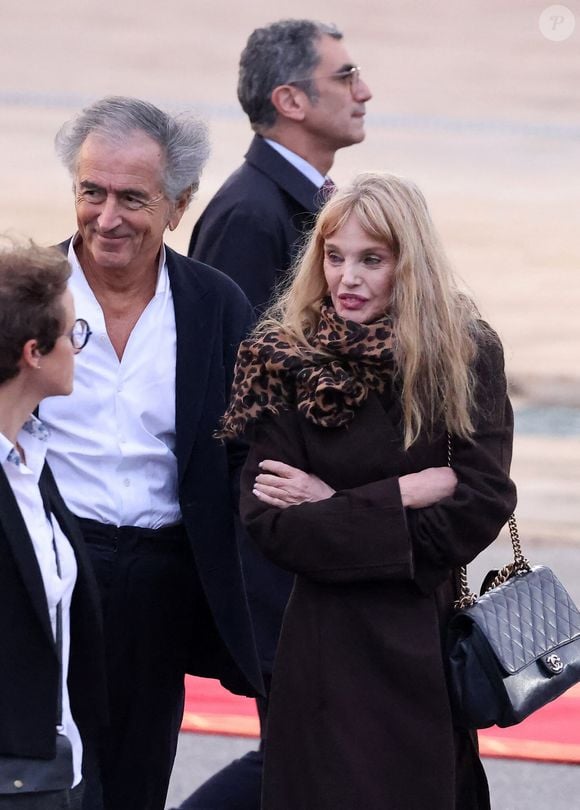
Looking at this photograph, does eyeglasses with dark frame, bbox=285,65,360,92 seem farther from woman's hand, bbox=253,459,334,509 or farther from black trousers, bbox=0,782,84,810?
black trousers, bbox=0,782,84,810

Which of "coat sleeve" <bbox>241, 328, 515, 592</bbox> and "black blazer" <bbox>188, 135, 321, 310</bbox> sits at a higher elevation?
"black blazer" <bbox>188, 135, 321, 310</bbox>

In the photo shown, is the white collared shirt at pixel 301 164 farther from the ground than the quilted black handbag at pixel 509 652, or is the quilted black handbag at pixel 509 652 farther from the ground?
the white collared shirt at pixel 301 164

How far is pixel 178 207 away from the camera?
128 inches

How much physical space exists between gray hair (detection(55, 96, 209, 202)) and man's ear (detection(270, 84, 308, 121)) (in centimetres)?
121

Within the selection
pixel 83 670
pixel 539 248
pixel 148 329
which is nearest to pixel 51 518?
pixel 83 670

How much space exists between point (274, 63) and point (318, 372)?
1.96 m

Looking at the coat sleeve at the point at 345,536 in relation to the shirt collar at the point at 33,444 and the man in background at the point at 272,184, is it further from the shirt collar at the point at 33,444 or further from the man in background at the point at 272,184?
the man in background at the point at 272,184

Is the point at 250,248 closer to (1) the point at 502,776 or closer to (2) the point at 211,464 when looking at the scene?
(2) the point at 211,464

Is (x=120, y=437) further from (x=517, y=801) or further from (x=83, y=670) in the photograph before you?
(x=517, y=801)

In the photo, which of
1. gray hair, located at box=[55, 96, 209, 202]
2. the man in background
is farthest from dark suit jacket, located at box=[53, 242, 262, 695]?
the man in background

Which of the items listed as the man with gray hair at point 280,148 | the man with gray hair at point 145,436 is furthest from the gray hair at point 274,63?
the man with gray hair at point 145,436

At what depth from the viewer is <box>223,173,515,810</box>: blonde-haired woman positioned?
2.79 metres

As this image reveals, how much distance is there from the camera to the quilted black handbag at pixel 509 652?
2.80m

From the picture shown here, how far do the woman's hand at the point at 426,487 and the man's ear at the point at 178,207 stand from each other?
811 millimetres
